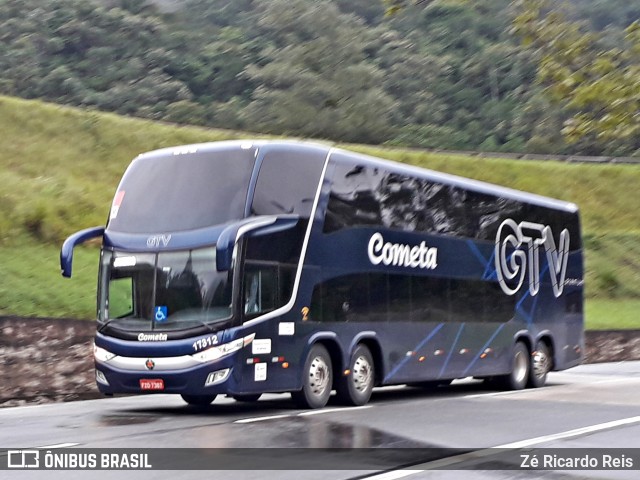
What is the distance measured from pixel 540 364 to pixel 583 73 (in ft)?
34.9

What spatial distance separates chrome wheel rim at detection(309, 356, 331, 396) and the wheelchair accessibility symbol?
2.39m

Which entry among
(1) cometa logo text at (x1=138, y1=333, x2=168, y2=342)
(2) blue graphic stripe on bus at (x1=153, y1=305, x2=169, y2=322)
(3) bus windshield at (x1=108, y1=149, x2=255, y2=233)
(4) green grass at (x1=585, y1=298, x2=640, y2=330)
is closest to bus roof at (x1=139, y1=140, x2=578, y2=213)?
(3) bus windshield at (x1=108, y1=149, x2=255, y2=233)

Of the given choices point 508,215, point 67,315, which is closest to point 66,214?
point 67,315

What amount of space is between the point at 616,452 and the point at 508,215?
39.8ft

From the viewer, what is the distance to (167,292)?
1692 cm

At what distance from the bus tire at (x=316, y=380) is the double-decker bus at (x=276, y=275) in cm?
3

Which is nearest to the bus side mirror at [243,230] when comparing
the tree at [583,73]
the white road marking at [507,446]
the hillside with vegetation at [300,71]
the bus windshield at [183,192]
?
the bus windshield at [183,192]

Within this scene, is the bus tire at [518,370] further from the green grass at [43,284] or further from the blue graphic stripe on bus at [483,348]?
the green grass at [43,284]

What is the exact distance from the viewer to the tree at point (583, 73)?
15852 millimetres

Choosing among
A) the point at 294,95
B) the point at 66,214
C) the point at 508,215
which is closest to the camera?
the point at 508,215

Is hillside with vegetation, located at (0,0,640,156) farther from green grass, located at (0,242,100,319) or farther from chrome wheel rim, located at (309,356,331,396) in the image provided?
chrome wheel rim, located at (309,356,331,396)

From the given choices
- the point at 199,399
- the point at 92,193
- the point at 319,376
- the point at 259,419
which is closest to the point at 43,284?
the point at 199,399

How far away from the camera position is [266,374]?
17031mm

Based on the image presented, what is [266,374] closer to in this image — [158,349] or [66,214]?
[158,349]
